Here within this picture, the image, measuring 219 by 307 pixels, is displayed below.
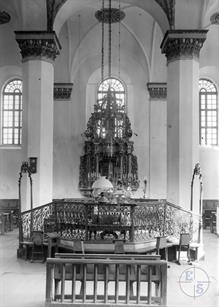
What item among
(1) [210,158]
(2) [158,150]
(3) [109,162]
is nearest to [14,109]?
(3) [109,162]

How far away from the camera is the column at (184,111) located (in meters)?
12.4

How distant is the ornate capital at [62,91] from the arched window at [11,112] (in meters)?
1.85

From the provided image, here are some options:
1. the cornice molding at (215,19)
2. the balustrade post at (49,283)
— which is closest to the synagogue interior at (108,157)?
the balustrade post at (49,283)

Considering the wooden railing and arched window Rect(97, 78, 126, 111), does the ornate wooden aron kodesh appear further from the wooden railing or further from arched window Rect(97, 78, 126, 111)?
the wooden railing

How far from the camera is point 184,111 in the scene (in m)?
12.5

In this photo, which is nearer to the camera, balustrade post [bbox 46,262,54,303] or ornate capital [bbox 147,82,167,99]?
balustrade post [bbox 46,262,54,303]

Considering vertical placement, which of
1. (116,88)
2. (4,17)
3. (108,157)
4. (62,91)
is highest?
(4,17)

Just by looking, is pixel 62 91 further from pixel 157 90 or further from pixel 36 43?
pixel 36 43

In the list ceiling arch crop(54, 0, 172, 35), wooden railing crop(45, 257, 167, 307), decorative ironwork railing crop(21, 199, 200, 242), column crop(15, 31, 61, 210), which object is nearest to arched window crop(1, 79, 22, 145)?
ceiling arch crop(54, 0, 172, 35)

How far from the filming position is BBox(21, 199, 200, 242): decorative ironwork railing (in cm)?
1053

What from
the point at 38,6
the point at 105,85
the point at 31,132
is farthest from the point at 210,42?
the point at 31,132

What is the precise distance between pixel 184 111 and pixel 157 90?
7451 mm

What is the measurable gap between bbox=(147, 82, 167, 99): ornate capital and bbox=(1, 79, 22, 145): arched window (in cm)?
647

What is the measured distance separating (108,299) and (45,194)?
6543 millimetres
